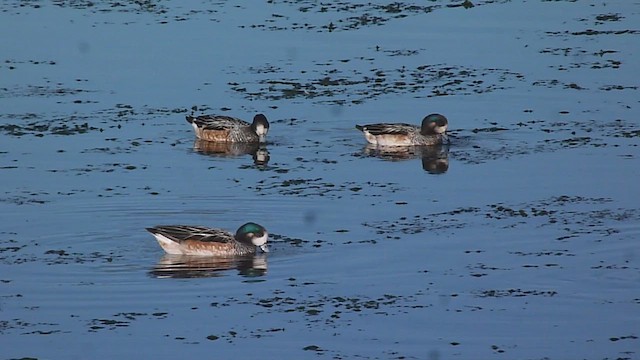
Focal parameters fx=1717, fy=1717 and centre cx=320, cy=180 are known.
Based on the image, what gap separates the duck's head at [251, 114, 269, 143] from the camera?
22.8 meters

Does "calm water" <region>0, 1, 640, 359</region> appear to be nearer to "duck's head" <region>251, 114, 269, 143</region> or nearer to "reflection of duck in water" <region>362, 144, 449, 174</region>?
"reflection of duck in water" <region>362, 144, 449, 174</region>

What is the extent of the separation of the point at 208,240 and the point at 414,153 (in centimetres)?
617

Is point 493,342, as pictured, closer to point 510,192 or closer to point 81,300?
point 81,300

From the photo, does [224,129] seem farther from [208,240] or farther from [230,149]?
[208,240]

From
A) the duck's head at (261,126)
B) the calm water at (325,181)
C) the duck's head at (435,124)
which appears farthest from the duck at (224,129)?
the duck's head at (435,124)

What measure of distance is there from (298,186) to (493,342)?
6785mm

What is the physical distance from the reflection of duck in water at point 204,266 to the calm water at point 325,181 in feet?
0.16

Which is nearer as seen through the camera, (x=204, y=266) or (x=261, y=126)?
(x=204, y=266)

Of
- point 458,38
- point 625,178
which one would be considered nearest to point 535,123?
point 625,178

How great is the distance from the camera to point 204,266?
17.0 m

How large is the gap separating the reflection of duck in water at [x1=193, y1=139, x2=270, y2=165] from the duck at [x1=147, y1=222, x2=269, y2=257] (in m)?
5.11

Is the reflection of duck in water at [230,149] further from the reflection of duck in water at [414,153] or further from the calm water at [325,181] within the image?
the reflection of duck in water at [414,153]

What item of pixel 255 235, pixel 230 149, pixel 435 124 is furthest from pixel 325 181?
pixel 230 149

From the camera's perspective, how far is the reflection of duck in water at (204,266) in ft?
54.2
